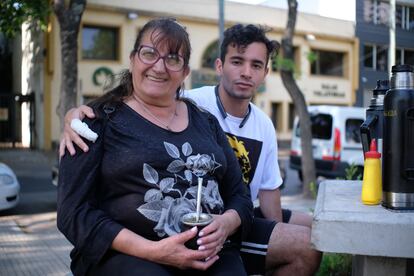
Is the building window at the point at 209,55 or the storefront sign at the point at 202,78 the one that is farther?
the building window at the point at 209,55

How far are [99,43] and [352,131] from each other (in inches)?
440

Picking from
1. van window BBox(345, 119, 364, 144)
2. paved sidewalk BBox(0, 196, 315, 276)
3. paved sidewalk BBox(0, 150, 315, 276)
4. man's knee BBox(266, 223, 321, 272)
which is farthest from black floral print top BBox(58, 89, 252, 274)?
van window BBox(345, 119, 364, 144)

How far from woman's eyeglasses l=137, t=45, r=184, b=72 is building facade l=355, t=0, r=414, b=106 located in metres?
1.04

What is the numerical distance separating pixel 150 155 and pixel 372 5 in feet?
4.89

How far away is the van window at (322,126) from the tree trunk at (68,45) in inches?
233

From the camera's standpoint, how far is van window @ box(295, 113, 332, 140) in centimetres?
1133

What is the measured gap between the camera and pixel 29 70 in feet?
65.9

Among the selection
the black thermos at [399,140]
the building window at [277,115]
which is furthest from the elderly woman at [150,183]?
the building window at [277,115]

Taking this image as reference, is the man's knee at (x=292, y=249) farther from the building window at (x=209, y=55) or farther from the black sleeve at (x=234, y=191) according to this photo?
the building window at (x=209, y=55)

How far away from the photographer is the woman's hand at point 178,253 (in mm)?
1762

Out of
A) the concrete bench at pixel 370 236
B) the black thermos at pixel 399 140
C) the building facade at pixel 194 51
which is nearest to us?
the concrete bench at pixel 370 236

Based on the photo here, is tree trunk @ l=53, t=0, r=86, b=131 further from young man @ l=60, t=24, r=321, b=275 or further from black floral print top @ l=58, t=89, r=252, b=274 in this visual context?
black floral print top @ l=58, t=89, r=252, b=274

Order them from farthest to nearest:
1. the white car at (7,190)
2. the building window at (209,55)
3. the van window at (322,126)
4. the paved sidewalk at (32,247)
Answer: the building window at (209,55)
the van window at (322,126)
the white car at (7,190)
the paved sidewalk at (32,247)

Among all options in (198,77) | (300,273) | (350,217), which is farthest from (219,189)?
(198,77)
